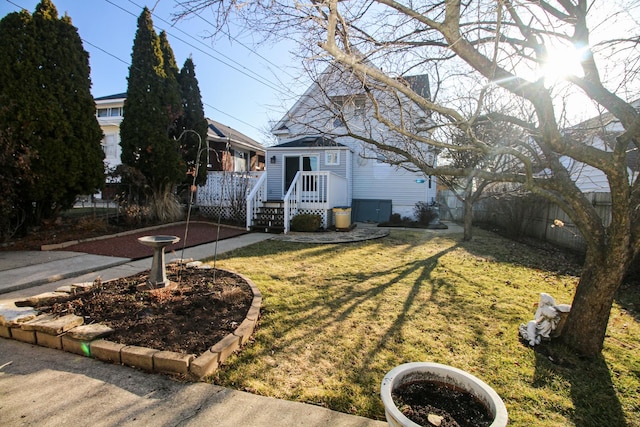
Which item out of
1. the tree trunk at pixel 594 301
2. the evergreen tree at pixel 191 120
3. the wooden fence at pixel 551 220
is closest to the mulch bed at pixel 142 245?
the evergreen tree at pixel 191 120

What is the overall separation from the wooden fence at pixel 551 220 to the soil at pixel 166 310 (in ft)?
20.5

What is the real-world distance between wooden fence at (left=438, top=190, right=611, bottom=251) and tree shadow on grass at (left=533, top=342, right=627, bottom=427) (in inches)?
151

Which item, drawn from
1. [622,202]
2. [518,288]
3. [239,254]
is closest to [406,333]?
[622,202]

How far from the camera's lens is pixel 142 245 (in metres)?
7.00

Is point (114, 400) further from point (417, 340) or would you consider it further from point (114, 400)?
point (417, 340)

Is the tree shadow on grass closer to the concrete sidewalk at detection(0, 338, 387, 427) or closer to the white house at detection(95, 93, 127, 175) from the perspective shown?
the concrete sidewalk at detection(0, 338, 387, 427)

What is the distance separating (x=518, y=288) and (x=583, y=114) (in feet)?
15.7

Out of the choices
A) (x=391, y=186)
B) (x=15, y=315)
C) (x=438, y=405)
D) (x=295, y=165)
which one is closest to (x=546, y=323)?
(x=438, y=405)

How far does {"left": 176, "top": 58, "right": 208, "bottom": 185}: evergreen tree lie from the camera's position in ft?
36.9

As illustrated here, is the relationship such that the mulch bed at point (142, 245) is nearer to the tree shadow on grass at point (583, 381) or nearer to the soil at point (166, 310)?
the soil at point (166, 310)

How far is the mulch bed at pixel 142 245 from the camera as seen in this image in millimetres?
6184

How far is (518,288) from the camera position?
16.5 ft

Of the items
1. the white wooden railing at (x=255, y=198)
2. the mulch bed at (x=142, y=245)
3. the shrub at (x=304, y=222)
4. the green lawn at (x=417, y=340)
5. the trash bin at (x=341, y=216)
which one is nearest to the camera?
the green lawn at (x=417, y=340)

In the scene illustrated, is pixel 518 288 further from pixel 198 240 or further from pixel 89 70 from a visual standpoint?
pixel 89 70
